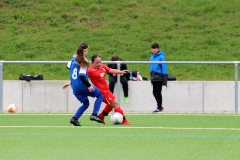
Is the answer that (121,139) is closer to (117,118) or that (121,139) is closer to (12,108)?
(117,118)

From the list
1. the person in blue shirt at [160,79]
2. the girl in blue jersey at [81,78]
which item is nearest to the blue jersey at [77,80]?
the girl in blue jersey at [81,78]

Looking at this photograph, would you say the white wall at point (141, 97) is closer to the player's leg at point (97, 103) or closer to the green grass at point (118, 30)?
the green grass at point (118, 30)

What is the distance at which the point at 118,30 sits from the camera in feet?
93.4

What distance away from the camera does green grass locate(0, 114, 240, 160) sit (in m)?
8.65

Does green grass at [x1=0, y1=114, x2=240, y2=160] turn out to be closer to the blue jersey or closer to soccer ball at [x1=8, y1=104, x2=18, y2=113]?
the blue jersey

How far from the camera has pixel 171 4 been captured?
31031 mm

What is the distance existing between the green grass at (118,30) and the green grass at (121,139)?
29.0ft

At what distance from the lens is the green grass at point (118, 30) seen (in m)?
25.6

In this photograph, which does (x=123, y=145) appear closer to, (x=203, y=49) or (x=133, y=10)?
(x=203, y=49)

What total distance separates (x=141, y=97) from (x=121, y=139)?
310 inches

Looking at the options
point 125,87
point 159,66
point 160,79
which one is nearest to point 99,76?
point 160,79

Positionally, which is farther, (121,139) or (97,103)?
(97,103)

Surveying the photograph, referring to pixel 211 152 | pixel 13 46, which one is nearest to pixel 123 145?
pixel 211 152

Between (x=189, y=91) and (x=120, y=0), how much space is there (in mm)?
14377
